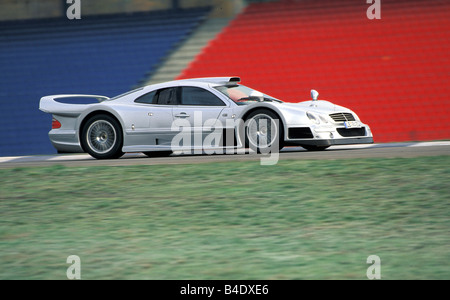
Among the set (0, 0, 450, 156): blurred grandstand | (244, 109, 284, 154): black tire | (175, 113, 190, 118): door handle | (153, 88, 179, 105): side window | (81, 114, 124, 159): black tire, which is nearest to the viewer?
(244, 109, 284, 154): black tire

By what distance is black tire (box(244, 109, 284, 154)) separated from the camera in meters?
9.02

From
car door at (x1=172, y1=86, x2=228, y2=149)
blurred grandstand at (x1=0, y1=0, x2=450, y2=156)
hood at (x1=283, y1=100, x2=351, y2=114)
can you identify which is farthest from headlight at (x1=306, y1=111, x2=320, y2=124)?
blurred grandstand at (x1=0, y1=0, x2=450, y2=156)

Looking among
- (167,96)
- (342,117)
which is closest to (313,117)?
(342,117)

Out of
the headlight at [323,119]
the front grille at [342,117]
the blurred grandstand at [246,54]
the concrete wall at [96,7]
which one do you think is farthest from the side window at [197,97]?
the concrete wall at [96,7]

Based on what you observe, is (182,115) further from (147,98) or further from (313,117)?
(313,117)

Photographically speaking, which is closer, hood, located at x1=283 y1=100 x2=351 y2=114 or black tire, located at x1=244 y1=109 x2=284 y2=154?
black tire, located at x1=244 y1=109 x2=284 y2=154

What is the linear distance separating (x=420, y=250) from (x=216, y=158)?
4536 mm

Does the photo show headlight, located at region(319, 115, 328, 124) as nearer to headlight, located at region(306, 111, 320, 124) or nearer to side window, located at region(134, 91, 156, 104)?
headlight, located at region(306, 111, 320, 124)

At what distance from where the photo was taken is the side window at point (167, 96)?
9.79m

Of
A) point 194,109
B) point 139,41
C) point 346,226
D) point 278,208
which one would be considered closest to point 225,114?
point 194,109

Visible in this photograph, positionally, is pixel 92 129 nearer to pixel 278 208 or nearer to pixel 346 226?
pixel 278 208

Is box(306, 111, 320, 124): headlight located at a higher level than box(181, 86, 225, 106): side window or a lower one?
lower

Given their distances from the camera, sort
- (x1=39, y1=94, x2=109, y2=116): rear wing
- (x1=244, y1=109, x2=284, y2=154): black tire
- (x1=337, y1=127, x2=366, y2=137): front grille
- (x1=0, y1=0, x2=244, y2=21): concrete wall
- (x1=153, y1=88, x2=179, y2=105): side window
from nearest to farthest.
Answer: (x1=244, y1=109, x2=284, y2=154): black tire → (x1=337, y1=127, x2=366, y2=137): front grille → (x1=153, y1=88, x2=179, y2=105): side window → (x1=39, y1=94, x2=109, y2=116): rear wing → (x1=0, y1=0, x2=244, y2=21): concrete wall

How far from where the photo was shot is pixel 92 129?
32.8ft
